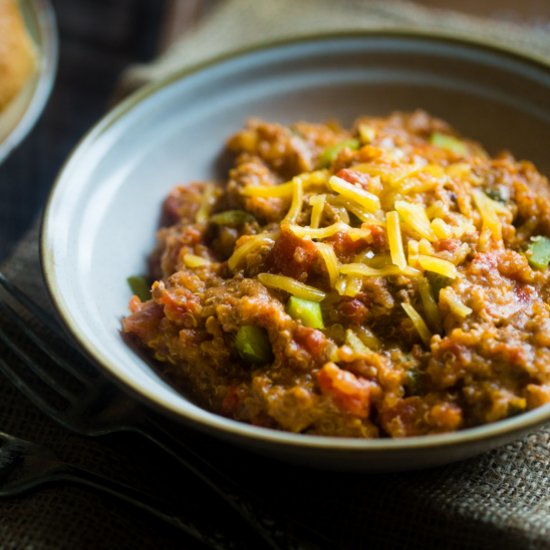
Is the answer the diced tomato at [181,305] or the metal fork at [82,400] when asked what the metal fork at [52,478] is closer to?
the metal fork at [82,400]

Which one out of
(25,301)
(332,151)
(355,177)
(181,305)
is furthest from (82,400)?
(332,151)

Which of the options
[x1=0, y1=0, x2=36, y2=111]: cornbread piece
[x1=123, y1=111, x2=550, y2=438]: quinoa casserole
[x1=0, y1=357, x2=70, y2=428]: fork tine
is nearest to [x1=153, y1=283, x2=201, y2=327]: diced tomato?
[x1=123, y1=111, x2=550, y2=438]: quinoa casserole

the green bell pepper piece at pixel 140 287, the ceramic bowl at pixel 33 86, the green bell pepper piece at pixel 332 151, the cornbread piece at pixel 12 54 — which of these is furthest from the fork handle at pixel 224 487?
the cornbread piece at pixel 12 54

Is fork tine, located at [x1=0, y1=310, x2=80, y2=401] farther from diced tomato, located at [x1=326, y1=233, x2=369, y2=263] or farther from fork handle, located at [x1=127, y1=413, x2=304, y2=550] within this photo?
diced tomato, located at [x1=326, y1=233, x2=369, y2=263]

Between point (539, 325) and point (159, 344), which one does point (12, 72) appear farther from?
point (539, 325)

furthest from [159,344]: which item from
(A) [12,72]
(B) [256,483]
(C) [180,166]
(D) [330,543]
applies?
(A) [12,72]

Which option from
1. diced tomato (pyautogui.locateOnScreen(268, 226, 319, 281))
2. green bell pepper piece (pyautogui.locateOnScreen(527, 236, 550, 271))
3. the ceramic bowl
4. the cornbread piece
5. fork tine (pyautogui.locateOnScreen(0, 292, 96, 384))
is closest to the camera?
diced tomato (pyautogui.locateOnScreen(268, 226, 319, 281))
